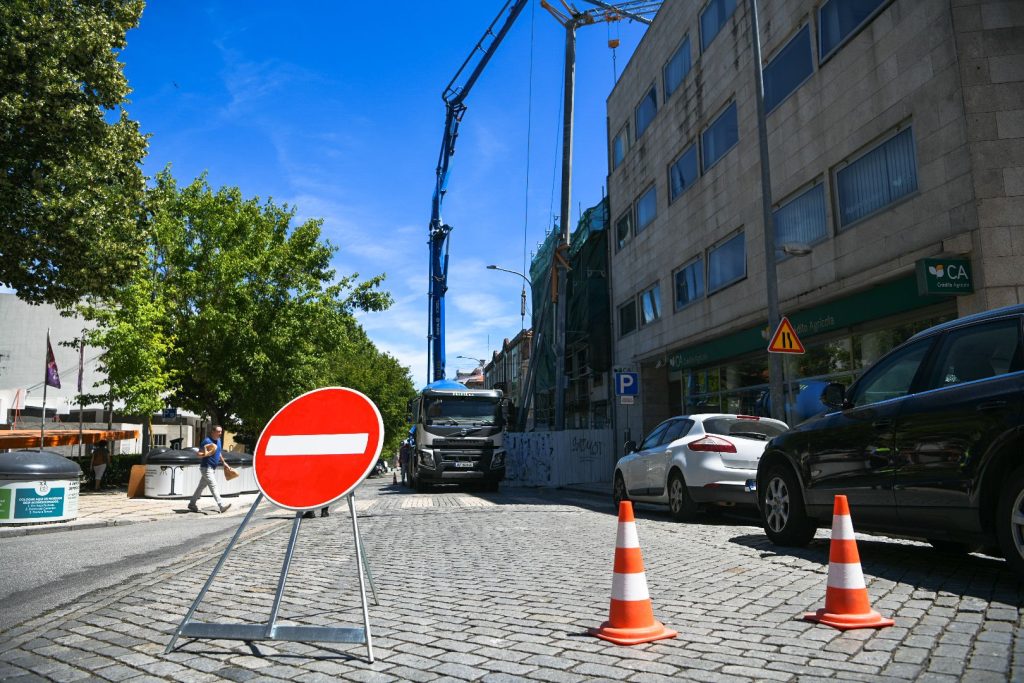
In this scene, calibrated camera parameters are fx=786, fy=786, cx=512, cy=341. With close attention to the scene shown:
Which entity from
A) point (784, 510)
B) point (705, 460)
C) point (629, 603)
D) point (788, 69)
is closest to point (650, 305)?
point (788, 69)

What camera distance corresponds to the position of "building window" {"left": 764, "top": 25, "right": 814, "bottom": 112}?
16.4 metres

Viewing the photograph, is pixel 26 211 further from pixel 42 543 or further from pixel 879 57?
pixel 879 57

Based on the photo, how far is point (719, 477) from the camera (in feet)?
33.9

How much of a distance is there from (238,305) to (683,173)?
15843 mm

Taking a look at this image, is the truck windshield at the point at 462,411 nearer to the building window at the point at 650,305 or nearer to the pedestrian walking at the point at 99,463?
the building window at the point at 650,305

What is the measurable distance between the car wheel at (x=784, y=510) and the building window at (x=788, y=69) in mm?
11485

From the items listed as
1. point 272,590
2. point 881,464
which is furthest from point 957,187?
point 272,590

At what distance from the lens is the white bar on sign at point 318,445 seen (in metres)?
4.27

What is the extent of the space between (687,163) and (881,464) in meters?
18.4

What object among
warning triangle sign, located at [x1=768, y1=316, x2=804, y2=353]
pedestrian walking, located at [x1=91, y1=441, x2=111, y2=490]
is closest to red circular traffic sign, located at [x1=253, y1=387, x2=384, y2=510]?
warning triangle sign, located at [x1=768, y1=316, x2=804, y2=353]

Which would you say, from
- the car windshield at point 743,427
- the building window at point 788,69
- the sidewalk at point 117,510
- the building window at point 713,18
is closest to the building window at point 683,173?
the building window at point 713,18

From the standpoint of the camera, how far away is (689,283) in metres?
22.9

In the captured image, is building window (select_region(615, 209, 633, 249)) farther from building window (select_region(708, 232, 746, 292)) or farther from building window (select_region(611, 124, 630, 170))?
building window (select_region(708, 232, 746, 292))

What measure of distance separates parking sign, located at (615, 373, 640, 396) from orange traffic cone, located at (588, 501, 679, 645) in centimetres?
1427
